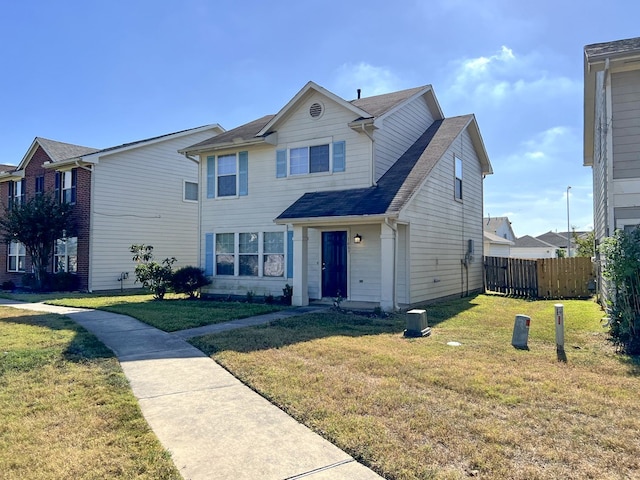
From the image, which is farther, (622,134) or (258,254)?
(258,254)

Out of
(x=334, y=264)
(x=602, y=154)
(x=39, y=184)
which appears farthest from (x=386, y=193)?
(x=39, y=184)

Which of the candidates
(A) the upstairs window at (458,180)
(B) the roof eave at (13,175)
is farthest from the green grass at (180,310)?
Answer: (B) the roof eave at (13,175)

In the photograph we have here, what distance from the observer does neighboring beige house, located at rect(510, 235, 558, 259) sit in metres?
52.0

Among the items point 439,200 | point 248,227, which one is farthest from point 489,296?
point 248,227

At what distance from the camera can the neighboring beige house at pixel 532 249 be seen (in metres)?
52.0

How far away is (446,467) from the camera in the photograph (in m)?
3.24

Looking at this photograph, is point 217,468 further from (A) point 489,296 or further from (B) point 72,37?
(A) point 489,296

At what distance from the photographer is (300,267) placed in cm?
1268

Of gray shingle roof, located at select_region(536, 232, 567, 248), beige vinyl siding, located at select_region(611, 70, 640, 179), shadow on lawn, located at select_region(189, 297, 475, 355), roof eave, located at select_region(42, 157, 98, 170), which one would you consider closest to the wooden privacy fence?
shadow on lawn, located at select_region(189, 297, 475, 355)

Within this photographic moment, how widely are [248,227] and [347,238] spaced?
12.1 feet

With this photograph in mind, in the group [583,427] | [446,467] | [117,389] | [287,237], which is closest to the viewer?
[446,467]

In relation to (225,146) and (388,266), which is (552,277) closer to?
(388,266)

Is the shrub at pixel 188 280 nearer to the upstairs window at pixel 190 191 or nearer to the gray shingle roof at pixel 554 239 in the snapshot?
the upstairs window at pixel 190 191

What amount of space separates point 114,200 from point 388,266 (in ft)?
41.9
